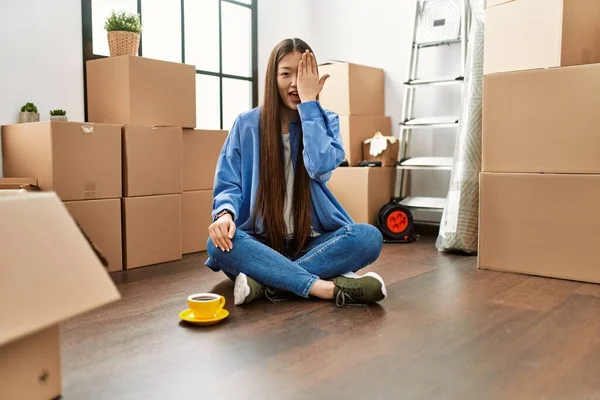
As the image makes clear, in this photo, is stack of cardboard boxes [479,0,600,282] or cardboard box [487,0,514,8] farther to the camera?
cardboard box [487,0,514,8]

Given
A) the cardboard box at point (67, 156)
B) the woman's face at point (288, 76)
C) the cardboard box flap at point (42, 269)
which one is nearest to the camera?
the cardboard box flap at point (42, 269)

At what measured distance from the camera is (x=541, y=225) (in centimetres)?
220

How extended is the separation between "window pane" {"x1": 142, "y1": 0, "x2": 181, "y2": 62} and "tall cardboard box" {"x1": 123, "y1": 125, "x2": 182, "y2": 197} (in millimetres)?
909

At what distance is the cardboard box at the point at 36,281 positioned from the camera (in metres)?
0.76

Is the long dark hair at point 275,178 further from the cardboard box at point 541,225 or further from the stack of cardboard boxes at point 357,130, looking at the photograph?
the stack of cardboard boxes at point 357,130

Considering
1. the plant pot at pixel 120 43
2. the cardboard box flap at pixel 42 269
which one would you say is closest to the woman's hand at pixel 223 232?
the cardboard box flap at pixel 42 269

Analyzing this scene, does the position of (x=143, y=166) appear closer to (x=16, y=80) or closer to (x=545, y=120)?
(x=16, y=80)

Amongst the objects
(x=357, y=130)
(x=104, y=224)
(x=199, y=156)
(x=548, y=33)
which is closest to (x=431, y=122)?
(x=357, y=130)

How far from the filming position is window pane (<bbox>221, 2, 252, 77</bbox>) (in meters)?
3.81

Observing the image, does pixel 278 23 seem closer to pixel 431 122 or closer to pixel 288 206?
pixel 431 122

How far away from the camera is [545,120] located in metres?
2.18

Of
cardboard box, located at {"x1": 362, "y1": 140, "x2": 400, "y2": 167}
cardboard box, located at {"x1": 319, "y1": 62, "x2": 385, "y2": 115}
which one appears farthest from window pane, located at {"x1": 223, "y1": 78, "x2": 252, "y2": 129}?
cardboard box, located at {"x1": 362, "y1": 140, "x2": 400, "y2": 167}

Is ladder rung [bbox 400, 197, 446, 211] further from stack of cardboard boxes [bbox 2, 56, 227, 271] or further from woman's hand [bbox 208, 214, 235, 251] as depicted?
woman's hand [bbox 208, 214, 235, 251]

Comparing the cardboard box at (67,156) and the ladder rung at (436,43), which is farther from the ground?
the ladder rung at (436,43)
